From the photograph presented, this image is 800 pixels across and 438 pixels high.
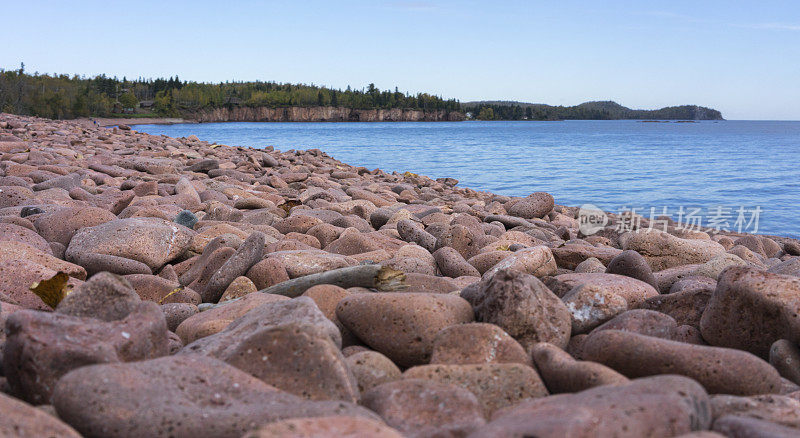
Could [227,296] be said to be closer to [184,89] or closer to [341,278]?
[341,278]

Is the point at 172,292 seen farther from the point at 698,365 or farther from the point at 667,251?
the point at 667,251

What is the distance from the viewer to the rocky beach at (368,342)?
5.67 feet

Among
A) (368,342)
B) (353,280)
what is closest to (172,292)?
(353,280)

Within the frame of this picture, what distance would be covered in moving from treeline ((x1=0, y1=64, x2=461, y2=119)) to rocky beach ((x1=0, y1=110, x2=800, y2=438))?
63762 mm

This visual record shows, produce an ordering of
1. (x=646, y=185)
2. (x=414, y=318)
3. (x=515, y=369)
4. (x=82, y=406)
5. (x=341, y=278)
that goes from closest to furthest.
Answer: (x=82, y=406)
(x=515, y=369)
(x=414, y=318)
(x=341, y=278)
(x=646, y=185)

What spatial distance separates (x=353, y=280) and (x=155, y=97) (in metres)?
144

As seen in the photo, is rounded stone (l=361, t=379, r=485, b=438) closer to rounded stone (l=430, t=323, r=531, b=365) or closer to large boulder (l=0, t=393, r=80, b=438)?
rounded stone (l=430, t=323, r=531, b=365)

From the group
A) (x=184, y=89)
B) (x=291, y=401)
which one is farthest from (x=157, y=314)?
(x=184, y=89)

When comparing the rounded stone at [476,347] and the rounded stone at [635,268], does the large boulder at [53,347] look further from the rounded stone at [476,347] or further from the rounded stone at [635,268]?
the rounded stone at [635,268]

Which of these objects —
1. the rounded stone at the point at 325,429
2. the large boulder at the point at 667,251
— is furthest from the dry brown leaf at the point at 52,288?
the large boulder at the point at 667,251

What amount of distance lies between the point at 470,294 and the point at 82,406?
1.95 m

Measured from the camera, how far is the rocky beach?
173 centimetres

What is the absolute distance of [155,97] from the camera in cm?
13362

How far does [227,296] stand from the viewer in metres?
3.93
